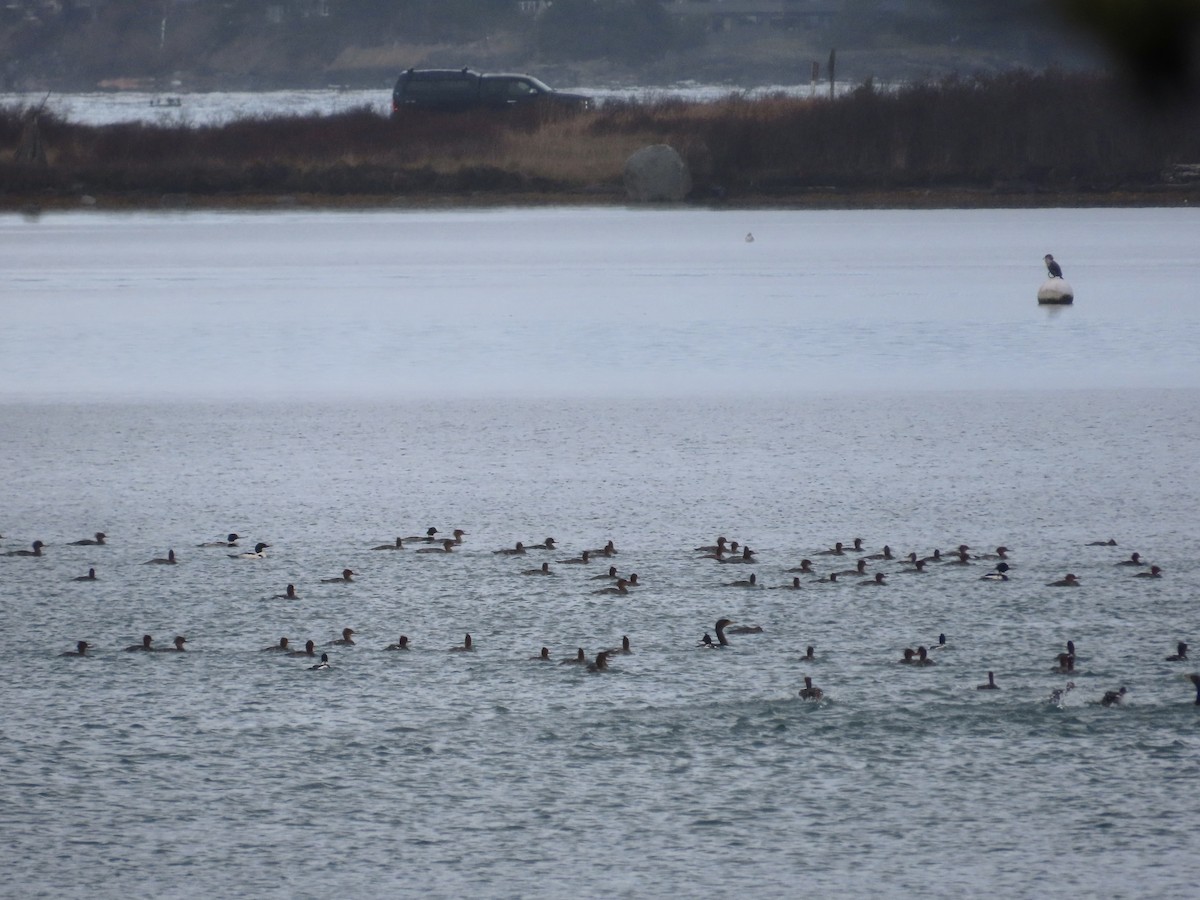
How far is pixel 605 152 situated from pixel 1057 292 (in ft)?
83.6

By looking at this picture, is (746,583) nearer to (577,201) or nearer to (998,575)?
(998,575)

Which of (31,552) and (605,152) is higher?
(605,152)

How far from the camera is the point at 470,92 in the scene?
57156 mm

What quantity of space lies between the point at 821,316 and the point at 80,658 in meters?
19.4

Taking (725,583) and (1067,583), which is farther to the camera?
(725,583)

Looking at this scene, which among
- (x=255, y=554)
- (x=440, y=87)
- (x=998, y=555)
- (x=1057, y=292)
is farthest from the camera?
(x=440, y=87)

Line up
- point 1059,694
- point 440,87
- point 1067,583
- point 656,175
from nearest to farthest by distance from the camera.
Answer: point 1059,694 → point 1067,583 → point 656,175 → point 440,87

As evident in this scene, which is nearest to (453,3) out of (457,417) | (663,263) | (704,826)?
(457,417)

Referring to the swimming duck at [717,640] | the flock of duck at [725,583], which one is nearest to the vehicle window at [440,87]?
the flock of duck at [725,583]

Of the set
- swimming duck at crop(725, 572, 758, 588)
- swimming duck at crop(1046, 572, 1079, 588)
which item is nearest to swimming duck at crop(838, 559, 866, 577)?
swimming duck at crop(725, 572, 758, 588)

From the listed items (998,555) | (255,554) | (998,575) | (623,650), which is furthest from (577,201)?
(623,650)

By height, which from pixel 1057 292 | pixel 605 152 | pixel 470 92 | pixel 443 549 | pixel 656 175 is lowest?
pixel 443 549

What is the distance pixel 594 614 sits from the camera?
37.1 ft

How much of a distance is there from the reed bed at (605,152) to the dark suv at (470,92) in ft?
5.21
